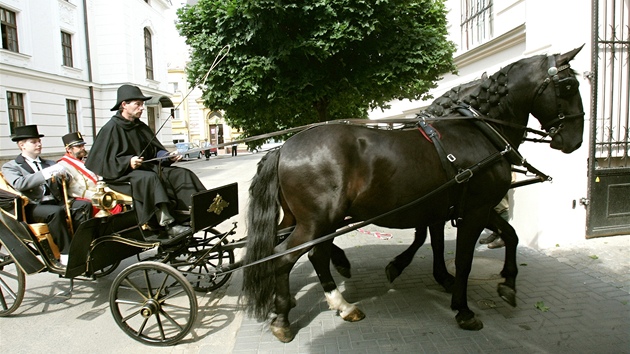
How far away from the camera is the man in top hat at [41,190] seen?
427 centimetres

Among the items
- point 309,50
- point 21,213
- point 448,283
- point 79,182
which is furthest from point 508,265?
point 21,213

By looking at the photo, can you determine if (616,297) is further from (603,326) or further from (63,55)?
(63,55)

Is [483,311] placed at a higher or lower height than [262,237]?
lower

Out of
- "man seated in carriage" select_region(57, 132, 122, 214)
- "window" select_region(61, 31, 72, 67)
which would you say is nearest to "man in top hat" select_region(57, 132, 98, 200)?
"man seated in carriage" select_region(57, 132, 122, 214)

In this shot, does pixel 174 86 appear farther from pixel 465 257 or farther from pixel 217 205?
pixel 465 257

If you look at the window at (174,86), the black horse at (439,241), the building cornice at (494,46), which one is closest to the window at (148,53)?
the building cornice at (494,46)

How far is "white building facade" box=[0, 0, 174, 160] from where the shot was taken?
646 inches

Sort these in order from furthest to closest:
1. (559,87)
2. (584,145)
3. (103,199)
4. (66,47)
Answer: (66,47)
(584,145)
(103,199)
(559,87)

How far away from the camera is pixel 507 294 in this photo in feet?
13.1

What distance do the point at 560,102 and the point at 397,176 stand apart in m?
1.62

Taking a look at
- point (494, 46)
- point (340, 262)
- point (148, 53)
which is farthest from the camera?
point (148, 53)

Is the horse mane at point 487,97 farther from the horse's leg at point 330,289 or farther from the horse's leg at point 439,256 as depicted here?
the horse's leg at point 330,289

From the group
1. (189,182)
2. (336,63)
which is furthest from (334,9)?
(189,182)

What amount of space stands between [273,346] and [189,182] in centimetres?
180
